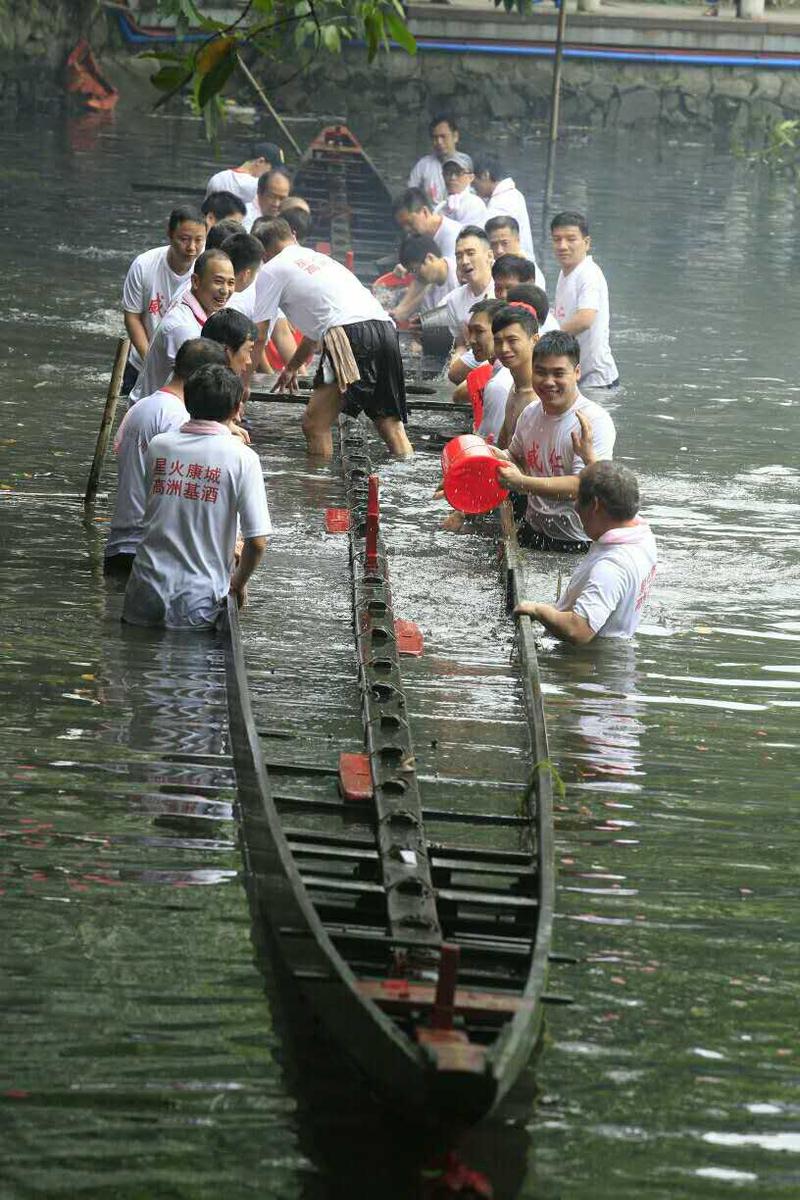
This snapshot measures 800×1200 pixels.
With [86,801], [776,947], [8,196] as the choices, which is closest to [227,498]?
[86,801]

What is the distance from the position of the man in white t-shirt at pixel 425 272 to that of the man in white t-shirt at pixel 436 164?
10.6 feet

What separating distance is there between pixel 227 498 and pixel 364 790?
1853mm

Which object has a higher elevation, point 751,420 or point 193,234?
point 193,234

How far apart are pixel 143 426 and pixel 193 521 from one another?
741 millimetres

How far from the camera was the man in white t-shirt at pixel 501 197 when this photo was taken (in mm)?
15945

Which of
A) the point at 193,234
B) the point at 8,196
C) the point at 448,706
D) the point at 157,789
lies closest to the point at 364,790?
the point at 157,789

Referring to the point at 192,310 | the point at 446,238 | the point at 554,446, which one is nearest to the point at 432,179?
the point at 446,238

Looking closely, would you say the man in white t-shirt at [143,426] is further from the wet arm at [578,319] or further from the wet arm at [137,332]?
the wet arm at [578,319]

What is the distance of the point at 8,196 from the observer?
23.1m

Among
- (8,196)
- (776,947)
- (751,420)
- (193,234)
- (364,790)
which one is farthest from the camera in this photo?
(8,196)

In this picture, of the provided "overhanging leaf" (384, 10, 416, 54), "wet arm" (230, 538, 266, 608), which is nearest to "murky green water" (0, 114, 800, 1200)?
"wet arm" (230, 538, 266, 608)

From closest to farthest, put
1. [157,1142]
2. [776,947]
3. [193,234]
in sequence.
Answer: [157,1142] < [776,947] < [193,234]

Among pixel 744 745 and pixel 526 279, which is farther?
pixel 526 279

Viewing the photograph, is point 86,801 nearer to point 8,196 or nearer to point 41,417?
point 41,417
